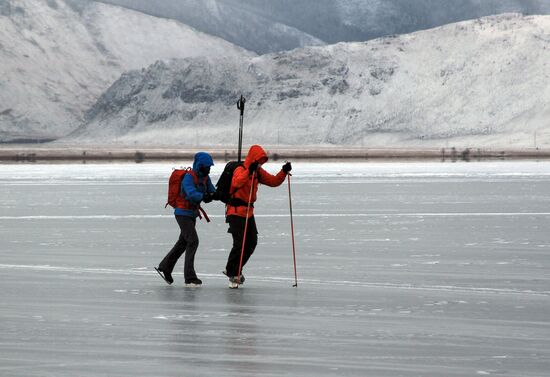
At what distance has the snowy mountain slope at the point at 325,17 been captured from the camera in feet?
427

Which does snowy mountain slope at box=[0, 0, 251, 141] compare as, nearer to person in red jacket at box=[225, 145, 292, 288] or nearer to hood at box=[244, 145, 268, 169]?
person in red jacket at box=[225, 145, 292, 288]

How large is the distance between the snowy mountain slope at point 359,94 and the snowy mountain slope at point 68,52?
582 centimetres

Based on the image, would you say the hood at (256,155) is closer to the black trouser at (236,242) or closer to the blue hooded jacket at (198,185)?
the blue hooded jacket at (198,185)

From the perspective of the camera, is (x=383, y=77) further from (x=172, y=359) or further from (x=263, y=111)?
(x=172, y=359)

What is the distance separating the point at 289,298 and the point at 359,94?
90.5 m

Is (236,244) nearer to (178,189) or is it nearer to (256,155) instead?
(178,189)

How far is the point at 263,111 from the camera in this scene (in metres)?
99.8

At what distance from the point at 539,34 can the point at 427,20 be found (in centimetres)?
2925

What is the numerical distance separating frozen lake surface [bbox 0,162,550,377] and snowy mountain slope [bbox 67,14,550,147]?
2846 inches

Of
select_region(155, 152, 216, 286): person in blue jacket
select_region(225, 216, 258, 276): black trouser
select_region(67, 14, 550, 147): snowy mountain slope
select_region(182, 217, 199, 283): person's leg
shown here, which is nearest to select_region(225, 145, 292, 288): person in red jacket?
select_region(225, 216, 258, 276): black trouser

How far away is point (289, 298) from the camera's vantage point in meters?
11.1

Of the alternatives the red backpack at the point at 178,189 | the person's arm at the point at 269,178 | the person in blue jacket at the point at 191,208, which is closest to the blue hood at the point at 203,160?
the person in blue jacket at the point at 191,208

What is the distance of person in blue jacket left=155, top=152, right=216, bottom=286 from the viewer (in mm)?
11742

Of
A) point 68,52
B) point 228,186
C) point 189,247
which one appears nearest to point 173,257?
point 189,247
